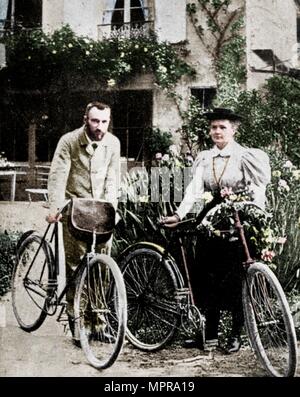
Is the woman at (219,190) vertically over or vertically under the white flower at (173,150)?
under

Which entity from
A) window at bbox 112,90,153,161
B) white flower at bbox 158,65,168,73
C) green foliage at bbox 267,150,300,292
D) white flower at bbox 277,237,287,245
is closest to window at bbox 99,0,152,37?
white flower at bbox 158,65,168,73

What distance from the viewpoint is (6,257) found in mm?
3172

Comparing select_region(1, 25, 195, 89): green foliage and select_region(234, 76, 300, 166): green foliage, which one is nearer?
select_region(234, 76, 300, 166): green foliage

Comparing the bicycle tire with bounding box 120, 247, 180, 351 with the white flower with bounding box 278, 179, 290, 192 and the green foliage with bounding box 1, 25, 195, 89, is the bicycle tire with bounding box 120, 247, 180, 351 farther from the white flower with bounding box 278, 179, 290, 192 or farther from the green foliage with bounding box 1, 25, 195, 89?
the green foliage with bounding box 1, 25, 195, 89

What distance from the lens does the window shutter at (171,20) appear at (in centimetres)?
312

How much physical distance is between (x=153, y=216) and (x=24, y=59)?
1185 millimetres

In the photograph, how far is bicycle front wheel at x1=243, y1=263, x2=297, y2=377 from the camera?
2553mm

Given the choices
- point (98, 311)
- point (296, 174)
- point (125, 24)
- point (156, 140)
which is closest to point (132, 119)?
point (156, 140)

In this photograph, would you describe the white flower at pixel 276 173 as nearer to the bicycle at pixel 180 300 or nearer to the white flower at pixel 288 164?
the white flower at pixel 288 164

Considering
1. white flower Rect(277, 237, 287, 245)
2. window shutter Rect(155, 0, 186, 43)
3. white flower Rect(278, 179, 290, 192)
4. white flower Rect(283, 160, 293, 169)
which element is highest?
window shutter Rect(155, 0, 186, 43)

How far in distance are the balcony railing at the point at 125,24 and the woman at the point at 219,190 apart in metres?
0.66

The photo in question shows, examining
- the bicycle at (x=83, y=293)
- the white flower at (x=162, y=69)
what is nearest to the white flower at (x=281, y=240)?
the bicycle at (x=83, y=293)

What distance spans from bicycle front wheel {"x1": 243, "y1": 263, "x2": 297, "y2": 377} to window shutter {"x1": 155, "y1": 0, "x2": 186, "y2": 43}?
4.61 feet

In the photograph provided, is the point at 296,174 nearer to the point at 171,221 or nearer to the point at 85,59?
the point at 171,221
